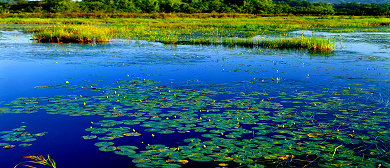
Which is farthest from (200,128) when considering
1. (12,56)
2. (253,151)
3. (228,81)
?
(12,56)

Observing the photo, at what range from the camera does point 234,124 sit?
6.37m

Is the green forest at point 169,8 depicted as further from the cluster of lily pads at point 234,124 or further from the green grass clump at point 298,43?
the cluster of lily pads at point 234,124

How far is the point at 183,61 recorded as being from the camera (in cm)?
1478

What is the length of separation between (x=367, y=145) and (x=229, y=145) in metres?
2.36

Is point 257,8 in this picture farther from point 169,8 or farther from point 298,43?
point 298,43

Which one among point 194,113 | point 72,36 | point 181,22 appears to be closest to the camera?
point 194,113

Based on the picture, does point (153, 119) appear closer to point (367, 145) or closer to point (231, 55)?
point (367, 145)

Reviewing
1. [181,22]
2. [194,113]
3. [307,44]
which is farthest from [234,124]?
[181,22]

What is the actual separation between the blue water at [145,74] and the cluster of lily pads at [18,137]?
5.8 inches

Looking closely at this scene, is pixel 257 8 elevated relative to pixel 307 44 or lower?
elevated

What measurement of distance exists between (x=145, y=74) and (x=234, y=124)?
6092 mm

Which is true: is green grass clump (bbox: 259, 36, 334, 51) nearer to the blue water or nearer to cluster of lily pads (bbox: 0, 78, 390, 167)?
the blue water

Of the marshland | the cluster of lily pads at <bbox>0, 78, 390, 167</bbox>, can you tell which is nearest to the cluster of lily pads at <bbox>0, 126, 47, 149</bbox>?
the marshland

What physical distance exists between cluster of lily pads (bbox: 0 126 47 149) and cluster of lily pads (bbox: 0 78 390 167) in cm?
97
